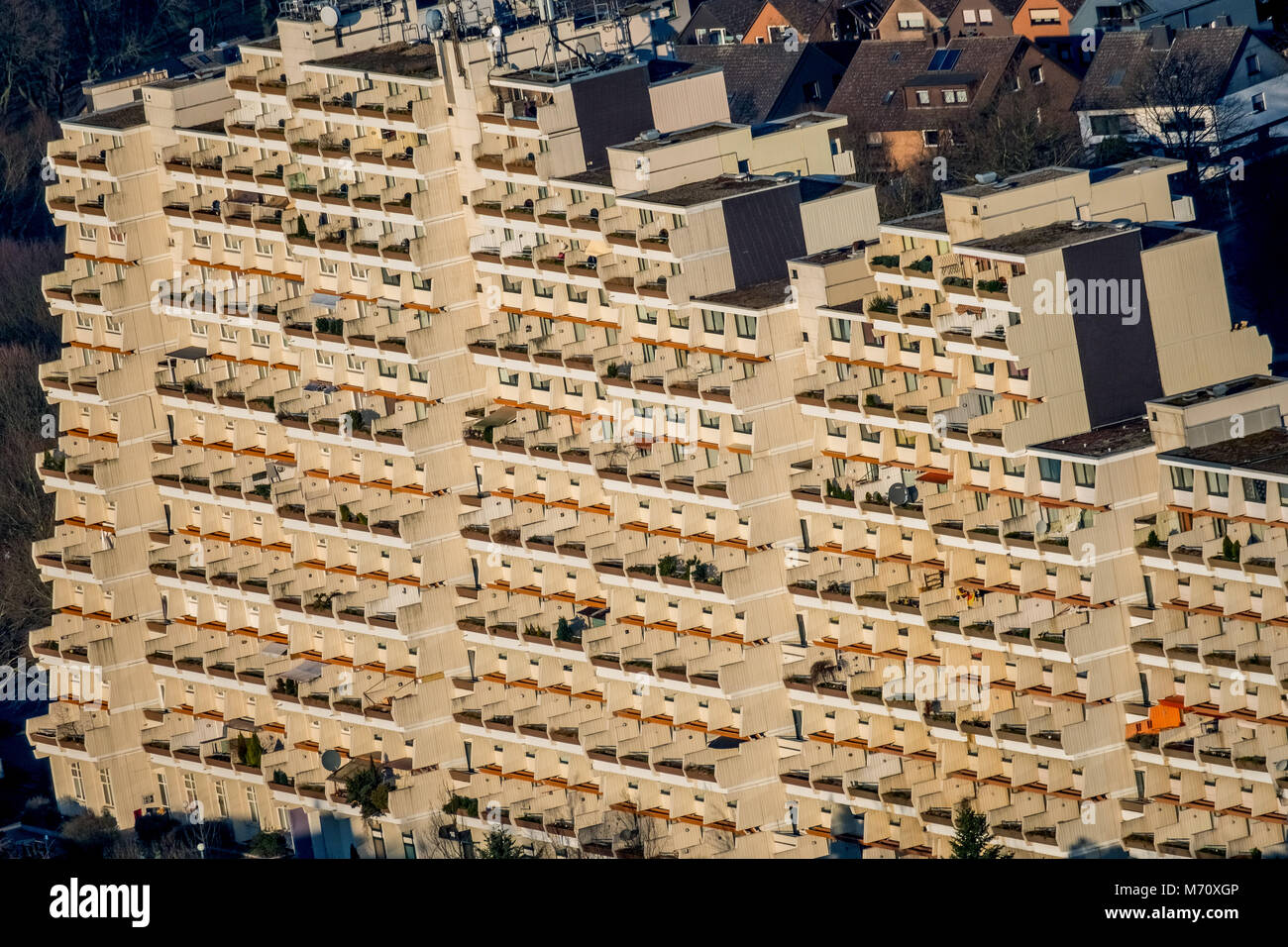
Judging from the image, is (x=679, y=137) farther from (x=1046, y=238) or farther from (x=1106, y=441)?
(x=1106, y=441)

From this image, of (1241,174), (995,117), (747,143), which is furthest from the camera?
(995,117)

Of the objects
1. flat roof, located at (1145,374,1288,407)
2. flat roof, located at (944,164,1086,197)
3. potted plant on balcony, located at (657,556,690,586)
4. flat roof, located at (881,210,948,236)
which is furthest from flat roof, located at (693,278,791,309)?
flat roof, located at (1145,374,1288,407)

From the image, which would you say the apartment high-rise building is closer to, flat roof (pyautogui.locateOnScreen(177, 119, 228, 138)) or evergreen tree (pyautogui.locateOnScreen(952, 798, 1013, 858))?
flat roof (pyautogui.locateOnScreen(177, 119, 228, 138))

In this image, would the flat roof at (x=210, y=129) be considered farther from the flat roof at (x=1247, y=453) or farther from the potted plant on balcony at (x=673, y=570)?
the flat roof at (x=1247, y=453)

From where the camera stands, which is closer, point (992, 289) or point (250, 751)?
point (992, 289)

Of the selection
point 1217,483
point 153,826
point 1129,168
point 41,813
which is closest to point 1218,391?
point 1217,483
